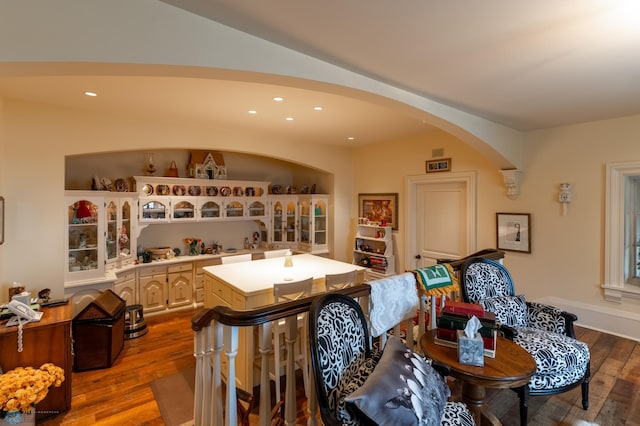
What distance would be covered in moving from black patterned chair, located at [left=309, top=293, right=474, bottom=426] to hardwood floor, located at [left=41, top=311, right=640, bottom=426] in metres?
1.18

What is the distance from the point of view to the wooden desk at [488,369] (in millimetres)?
1541

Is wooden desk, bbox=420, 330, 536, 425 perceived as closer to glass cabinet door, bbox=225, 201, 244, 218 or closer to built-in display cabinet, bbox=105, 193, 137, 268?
built-in display cabinet, bbox=105, 193, 137, 268

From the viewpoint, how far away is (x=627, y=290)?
334 cm

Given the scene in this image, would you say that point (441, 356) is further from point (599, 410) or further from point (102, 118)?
point (102, 118)

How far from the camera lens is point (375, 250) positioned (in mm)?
5426

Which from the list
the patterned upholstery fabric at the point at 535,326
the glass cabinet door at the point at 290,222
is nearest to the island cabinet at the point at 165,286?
the glass cabinet door at the point at 290,222

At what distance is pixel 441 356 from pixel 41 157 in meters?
4.15

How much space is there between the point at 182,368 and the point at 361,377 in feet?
8.25

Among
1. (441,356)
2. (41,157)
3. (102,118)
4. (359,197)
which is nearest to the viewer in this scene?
(441,356)

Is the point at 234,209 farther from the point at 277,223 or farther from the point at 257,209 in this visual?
the point at 277,223

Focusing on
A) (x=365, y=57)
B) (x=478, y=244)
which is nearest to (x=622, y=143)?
(x=478, y=244)

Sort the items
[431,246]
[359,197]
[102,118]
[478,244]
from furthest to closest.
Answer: [359,197]
[431,246]
[478,244]
[102,118]

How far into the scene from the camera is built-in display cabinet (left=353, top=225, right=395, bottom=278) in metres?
5.18

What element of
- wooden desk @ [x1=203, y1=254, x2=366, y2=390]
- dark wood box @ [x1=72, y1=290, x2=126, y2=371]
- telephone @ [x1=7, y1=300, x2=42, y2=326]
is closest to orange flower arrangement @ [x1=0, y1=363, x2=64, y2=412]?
telephone @ [x1=7, y1=300, x2=42, y2=326]
